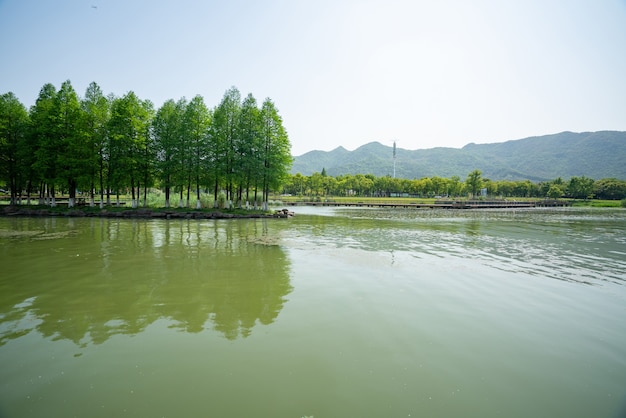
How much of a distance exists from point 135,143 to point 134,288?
1599 inches

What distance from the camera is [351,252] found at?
18.8 m

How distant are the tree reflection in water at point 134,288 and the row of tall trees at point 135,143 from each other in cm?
2872

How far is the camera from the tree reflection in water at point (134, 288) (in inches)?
312

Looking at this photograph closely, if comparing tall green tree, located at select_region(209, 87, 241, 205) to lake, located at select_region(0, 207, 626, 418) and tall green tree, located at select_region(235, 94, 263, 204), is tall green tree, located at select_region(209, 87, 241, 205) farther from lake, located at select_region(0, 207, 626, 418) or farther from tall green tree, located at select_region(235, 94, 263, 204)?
lake, located at select_region(0, 207, 626, 418)

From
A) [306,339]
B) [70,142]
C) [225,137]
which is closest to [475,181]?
[225,137]

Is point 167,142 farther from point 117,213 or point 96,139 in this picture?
point 117,213

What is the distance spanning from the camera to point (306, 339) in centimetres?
732

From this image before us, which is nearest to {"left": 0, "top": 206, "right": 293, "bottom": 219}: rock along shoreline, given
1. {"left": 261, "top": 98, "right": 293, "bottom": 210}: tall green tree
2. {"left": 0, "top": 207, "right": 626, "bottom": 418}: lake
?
{"left": 261, "top": 98, "right": 293, "bottom": 210}: tall green tree

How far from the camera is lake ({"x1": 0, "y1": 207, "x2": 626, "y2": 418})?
512 centimetres

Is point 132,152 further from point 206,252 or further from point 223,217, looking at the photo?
point 206,252

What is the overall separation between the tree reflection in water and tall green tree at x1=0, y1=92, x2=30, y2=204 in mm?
36129

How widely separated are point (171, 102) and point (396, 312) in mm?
51695

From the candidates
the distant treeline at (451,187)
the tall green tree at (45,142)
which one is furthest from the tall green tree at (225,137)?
the distant treeline at (451,187)

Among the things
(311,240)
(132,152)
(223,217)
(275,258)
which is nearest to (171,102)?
(132,152)
